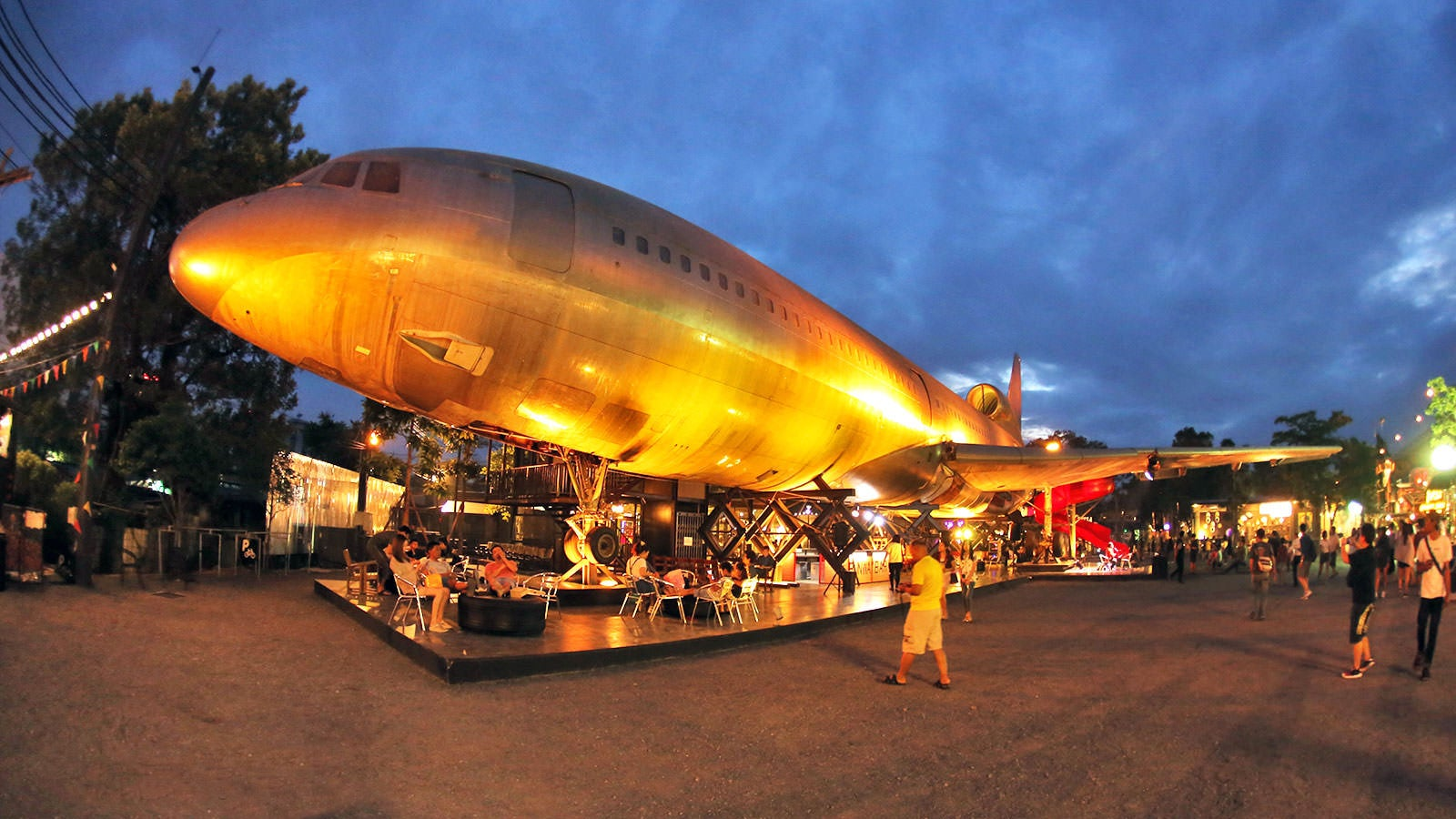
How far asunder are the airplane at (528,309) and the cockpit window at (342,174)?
24 mm

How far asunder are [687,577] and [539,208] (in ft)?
21.3

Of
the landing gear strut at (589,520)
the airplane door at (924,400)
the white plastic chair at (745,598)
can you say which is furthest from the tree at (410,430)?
the white plastic chair at (745,598)

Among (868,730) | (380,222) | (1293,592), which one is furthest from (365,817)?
(1293,592)

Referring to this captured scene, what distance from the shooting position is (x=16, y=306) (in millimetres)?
25109

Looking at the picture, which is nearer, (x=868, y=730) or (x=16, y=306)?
(x=868, y=730)

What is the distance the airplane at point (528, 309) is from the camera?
8930 millimetres

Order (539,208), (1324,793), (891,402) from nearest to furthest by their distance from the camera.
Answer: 1. (1324,793)
2. (539,208)
3. (891,402)

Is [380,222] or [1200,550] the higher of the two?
[380,222]

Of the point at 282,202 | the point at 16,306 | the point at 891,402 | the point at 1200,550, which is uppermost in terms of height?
the point at 16,306

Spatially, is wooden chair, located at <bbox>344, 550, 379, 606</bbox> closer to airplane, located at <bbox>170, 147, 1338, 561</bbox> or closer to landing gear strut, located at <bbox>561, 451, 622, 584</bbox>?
landing gear strut, located at <bbox>561, 451, 622, 584</bbox>

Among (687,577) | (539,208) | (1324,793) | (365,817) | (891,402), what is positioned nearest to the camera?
(365,817)

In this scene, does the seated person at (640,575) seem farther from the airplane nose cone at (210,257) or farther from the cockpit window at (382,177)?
the airplane nose cone at (210,257)

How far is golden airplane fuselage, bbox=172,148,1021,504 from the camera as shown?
8.91 m

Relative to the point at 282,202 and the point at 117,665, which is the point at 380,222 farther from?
the point at 117,665
